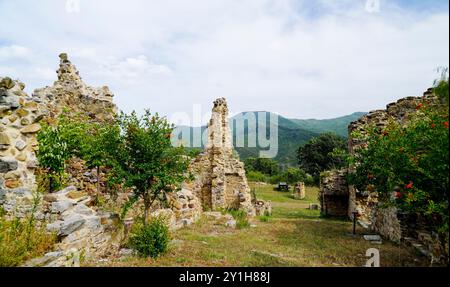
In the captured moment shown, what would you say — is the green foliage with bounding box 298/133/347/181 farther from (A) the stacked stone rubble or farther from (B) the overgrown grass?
(B) the overgrown grass

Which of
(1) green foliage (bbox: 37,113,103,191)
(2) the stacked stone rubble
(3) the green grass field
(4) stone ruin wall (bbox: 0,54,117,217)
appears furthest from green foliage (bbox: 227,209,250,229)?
(4) stone ruin wall (bbox: 0,54,117,217)

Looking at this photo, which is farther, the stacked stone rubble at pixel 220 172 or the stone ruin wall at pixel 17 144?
the stacked stone rubble at pixel 220 172

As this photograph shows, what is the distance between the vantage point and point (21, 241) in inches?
205

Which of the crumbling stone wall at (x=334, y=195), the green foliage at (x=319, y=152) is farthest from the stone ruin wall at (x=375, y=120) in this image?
the green foliage at (x=319, y=152)

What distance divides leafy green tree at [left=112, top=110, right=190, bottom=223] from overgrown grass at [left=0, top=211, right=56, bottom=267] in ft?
6.96

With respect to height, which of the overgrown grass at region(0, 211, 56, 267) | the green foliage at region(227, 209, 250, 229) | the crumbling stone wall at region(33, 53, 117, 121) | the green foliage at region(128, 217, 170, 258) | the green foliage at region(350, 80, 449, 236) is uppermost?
the crumbling stone wall at region(33, 53, 117, 121)

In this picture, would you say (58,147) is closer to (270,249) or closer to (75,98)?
(75,98)

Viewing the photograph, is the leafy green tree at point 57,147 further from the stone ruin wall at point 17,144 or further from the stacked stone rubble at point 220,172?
the stacked stone rubble at point 220,172

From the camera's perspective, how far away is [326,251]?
26.7 ft

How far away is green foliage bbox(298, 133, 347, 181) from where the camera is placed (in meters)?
52.6

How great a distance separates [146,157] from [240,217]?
7335 millimetres

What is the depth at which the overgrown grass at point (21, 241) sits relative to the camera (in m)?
4.76

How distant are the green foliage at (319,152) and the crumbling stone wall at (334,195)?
34.9 m
